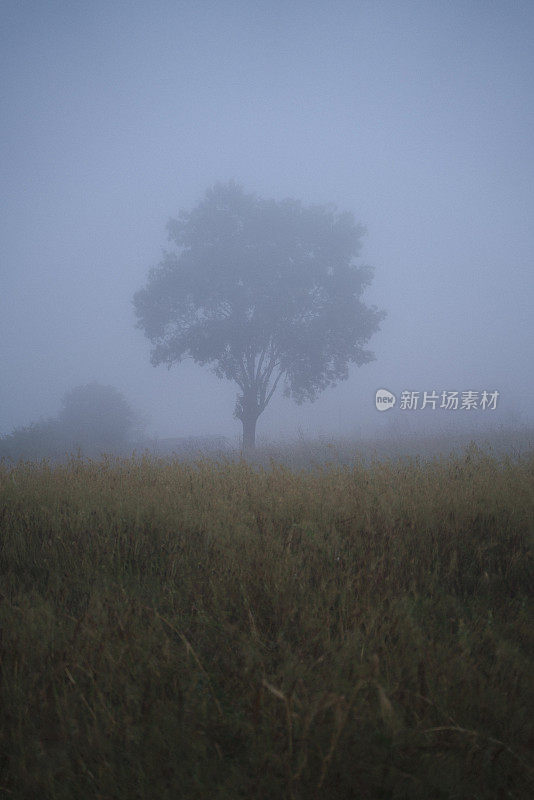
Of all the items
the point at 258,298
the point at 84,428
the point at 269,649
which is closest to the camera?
the point at 269,649

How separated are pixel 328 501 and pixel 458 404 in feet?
73.0

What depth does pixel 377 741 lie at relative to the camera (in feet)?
4.63

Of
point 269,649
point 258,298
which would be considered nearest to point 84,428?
point 258,298

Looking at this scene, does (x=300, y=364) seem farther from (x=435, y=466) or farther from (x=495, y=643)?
(x=495, y=643)

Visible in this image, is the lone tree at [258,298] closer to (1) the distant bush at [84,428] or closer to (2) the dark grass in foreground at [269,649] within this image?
(1) the distant bush at [84,428]

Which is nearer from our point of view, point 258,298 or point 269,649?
point 269,649

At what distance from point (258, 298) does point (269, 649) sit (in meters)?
18.2

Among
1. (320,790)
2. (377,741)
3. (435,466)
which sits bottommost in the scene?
(320,790)

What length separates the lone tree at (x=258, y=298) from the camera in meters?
19.1

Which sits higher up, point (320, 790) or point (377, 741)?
point (377, 741)

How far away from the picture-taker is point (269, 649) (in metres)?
2.10

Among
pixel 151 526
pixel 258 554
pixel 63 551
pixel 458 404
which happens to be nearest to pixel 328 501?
pixel 258 554

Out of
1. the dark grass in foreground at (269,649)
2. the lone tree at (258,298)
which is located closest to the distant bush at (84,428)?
the lone tree at (258,298)

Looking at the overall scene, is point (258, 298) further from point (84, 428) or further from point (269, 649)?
point (269, 649)
